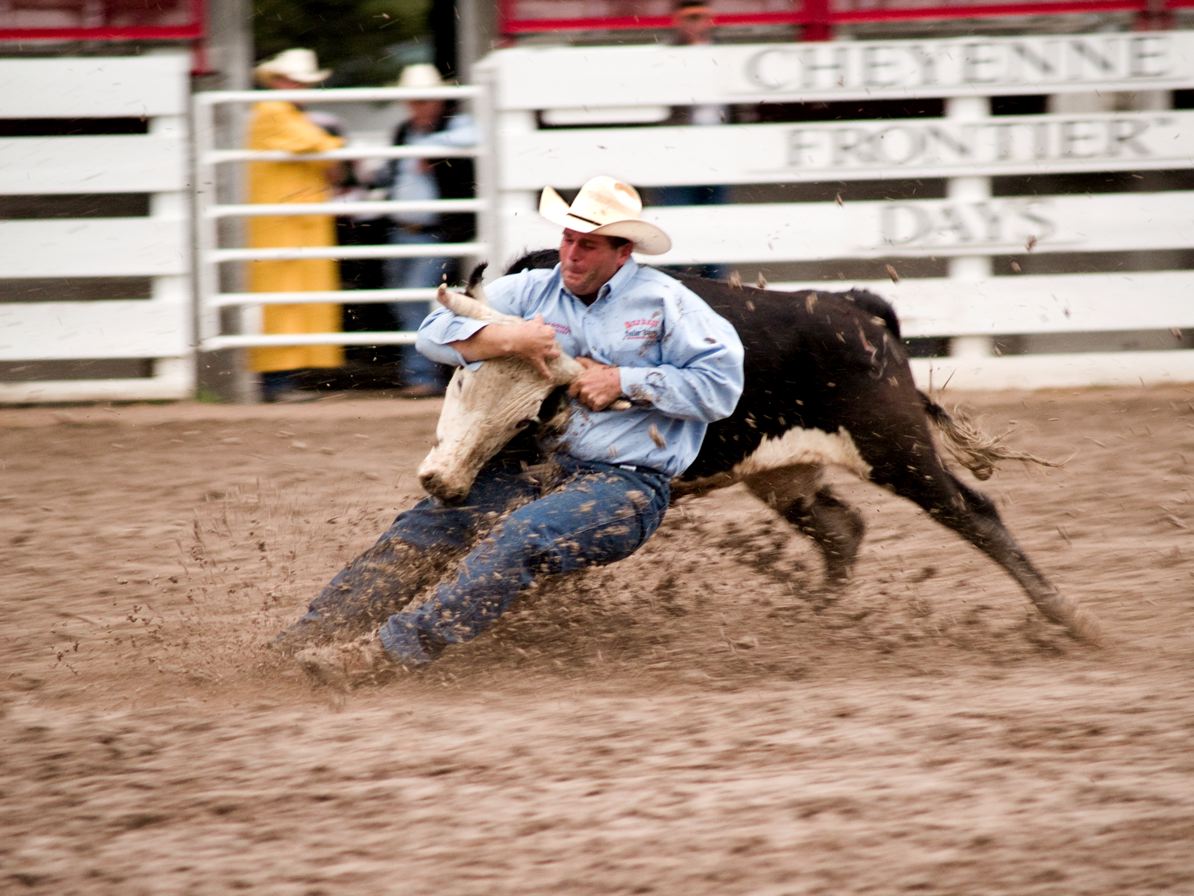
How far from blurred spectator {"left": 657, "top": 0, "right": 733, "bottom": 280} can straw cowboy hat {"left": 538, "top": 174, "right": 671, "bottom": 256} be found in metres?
4.18

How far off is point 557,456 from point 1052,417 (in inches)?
162

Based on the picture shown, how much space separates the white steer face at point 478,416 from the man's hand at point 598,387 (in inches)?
3.3

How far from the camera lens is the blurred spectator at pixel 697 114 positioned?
8.16m

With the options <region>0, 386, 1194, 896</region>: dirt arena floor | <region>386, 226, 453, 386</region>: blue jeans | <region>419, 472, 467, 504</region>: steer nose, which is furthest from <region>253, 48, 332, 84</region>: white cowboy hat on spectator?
<region>419, 472, 467, 504</region>: steer nose

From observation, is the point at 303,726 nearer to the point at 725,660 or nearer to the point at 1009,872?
the point at 725,660

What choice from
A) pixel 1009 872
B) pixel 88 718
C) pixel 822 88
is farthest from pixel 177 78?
pixel 1009 872

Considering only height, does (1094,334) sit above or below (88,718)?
above

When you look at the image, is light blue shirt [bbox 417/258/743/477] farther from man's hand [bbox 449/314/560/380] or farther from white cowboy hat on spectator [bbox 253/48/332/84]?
white cowboy hat on spectator [bbox 253/48/332/84]

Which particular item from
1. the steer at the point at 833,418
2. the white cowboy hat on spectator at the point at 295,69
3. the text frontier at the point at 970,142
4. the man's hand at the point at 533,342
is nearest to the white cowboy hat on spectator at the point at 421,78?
the white cowboy hat on spectator at the point at 295,69

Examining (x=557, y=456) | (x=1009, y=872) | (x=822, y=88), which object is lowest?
(x=1009, y=872)

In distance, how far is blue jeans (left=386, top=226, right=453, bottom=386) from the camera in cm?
831

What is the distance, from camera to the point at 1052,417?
24.8ft

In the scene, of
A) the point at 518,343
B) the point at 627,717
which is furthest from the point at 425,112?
the point at 627,717

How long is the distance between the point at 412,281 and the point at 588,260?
452 centimetres
